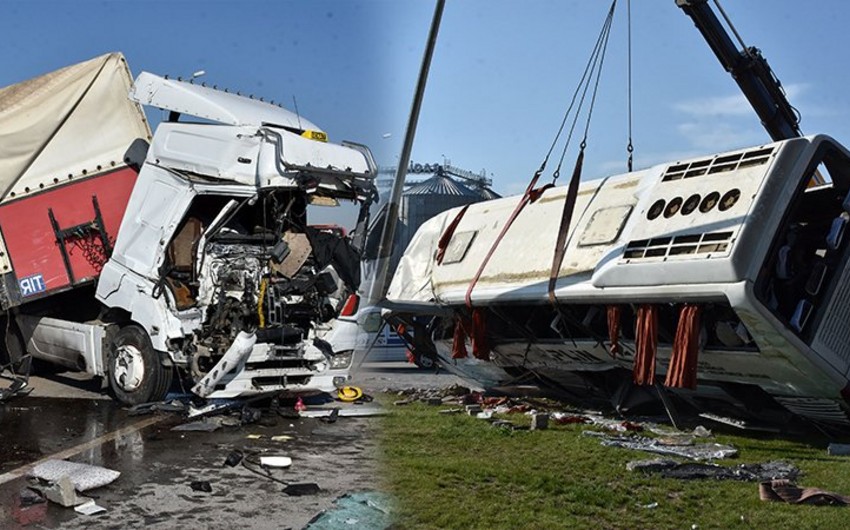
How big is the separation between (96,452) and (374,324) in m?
4.86

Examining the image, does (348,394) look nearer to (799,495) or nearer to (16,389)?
(16,389)

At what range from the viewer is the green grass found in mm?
5504

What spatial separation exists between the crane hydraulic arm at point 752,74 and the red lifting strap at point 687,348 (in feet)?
21.2

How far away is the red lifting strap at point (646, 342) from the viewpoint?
8328 mm

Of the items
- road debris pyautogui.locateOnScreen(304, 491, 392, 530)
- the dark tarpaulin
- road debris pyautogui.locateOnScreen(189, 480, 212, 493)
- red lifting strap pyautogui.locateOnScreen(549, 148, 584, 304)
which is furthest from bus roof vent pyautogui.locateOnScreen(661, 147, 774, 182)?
road debris pyautogui.locateOnScreen(189, 480, 212, 493)

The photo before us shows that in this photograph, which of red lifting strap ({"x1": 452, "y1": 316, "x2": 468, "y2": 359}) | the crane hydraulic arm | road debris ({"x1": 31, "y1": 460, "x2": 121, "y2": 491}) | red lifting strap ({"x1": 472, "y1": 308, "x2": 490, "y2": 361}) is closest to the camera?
road debris ({"x1": 31, "y1": 460, "x2": 121, "y2": 491})

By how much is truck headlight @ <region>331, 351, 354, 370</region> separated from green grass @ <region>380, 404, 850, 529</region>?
1106mm

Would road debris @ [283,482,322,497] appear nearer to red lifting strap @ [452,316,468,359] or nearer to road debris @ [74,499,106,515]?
road debris @ [74,499,106,515]

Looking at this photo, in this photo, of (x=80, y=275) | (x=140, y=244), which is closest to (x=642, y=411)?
(x=140, y=244)

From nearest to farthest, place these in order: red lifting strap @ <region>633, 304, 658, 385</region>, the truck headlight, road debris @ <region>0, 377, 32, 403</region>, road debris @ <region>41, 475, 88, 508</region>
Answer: road debris @ <region>41, 475, 88, 508</region>
red lifting strap @ <region>633, 304, 658, 385</region>
the truck headlight
road debris @ <region>0, 377, 32, 403</region>

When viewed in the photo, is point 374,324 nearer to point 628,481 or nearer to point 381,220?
point 381,220

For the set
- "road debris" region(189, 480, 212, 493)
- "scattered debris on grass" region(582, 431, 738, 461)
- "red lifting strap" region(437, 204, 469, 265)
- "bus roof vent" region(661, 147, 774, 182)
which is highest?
"bus roof vent" region(661, 147, 774, 182)

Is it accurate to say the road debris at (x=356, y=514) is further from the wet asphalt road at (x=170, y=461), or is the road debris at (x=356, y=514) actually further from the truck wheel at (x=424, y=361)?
the truck wheel at (x=424, y=361)

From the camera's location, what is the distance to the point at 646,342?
841 cm
